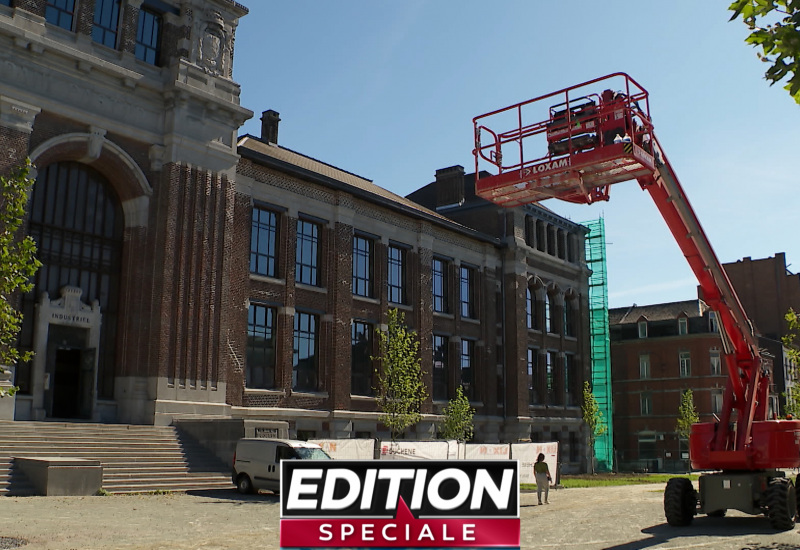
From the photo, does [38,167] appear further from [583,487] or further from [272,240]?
[583,487]

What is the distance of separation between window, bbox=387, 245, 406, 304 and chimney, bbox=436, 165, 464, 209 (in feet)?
35.0

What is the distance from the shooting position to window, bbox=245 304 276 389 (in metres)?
33.0

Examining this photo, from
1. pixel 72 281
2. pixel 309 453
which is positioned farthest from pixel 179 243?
pixel 309 453

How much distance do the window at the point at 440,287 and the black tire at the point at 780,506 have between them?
2754 cm

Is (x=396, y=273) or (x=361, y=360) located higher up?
(x=396, y=273)

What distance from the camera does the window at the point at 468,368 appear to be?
147ft

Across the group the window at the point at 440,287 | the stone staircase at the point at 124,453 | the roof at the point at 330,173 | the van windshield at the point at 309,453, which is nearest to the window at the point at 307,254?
the roof at the point at 330,173

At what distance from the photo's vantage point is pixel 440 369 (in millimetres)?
43281

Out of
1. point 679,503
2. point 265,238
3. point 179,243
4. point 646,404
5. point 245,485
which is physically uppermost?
point 265,238

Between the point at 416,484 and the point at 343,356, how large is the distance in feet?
105

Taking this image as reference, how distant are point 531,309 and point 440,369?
32.3 feet

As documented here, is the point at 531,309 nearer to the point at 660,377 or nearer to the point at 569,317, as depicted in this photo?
the point at 569,317

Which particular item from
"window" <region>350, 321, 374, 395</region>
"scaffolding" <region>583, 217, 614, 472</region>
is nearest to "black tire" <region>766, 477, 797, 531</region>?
"window" <region>350, 321, 374, 395</region>

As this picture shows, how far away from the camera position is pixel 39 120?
26.6 m
